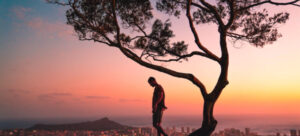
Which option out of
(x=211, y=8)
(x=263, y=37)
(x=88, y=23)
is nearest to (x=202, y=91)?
(x=211, y=8)

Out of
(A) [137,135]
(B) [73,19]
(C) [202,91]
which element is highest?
(B) [73,19]

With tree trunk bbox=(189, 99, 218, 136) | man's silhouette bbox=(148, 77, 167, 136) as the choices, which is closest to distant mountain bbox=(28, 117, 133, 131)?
man's silhouette bbox=(148, 77, 167, 136)

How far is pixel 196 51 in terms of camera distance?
7723 mm

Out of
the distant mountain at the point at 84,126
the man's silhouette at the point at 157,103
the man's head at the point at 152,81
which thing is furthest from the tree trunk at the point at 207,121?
the distant mountain at the point at 84,126

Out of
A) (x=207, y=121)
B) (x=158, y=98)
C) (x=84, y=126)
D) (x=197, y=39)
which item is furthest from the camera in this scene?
(x=84, y=126)

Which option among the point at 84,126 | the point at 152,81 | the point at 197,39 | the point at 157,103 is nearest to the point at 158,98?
the point at 157,103

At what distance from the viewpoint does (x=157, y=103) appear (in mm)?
6867

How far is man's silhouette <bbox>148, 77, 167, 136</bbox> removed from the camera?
6.86 metres

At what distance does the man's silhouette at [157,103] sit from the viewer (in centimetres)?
686

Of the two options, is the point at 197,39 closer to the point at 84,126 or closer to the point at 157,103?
the point at 157,103

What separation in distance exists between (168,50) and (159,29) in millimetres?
685

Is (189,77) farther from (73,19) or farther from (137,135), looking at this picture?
(137,135)

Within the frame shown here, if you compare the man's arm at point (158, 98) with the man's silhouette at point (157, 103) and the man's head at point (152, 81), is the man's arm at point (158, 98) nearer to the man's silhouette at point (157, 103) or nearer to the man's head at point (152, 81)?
the man's silhouette at point (157, 103)

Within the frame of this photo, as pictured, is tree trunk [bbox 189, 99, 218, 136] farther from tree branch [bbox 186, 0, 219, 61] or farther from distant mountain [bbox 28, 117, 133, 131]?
distant mountain [bbox 28, 117, 133, 131]
